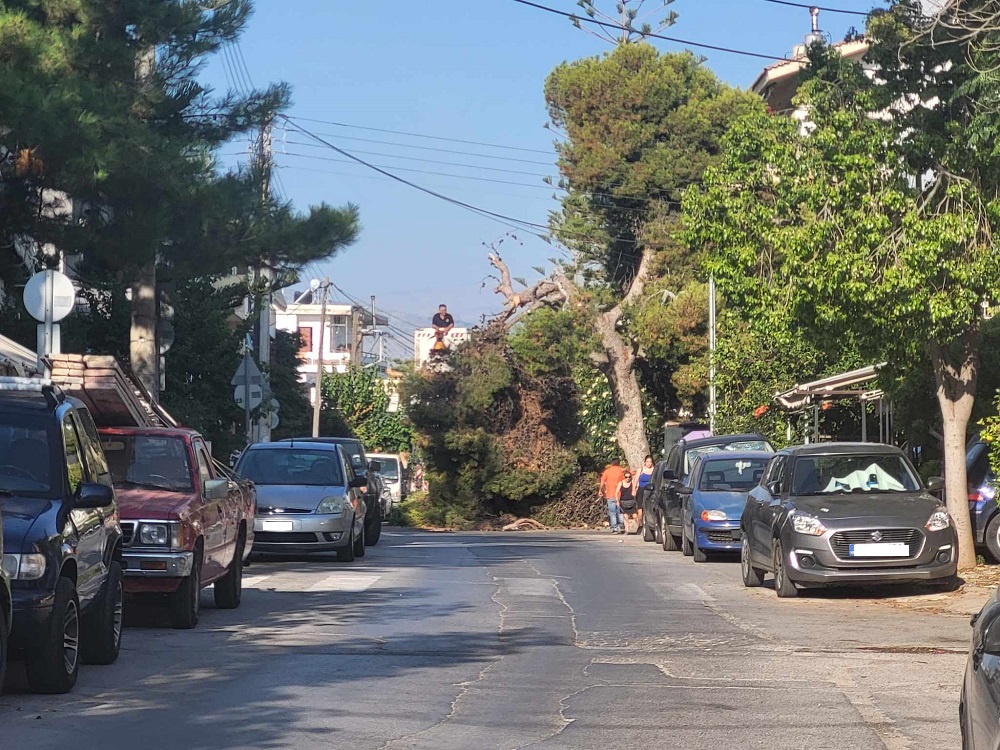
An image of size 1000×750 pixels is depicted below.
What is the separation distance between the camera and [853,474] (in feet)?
56.7

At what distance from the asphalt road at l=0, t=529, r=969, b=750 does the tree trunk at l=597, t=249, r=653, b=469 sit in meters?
27.4

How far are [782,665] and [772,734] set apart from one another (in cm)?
284

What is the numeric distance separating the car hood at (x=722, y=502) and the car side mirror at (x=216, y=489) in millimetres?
11054

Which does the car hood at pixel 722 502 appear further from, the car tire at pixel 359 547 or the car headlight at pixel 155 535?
the car headlight at pixel 155 535

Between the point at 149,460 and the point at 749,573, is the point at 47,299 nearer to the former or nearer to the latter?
the point at 149,460

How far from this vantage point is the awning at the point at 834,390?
28.1 m

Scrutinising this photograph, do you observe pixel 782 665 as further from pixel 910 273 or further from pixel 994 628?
pixel 910 273

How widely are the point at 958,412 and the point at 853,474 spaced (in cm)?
229

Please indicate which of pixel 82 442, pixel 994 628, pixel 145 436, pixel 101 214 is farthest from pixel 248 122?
pixel 994 628

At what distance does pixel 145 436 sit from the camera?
13805 millimetres

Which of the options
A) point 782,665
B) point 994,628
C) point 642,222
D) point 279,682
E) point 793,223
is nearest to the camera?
point 994,628

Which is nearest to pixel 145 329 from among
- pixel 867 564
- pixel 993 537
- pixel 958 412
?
pixel 958 412

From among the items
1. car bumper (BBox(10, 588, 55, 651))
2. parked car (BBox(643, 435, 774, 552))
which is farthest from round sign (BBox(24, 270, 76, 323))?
parked car (BBox(643, 435, 774, 552))

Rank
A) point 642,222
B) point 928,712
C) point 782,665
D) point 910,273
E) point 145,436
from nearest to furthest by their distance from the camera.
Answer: point 928,712 < point 782,665 < point 145,436 < point 910,273 < point 642,222
